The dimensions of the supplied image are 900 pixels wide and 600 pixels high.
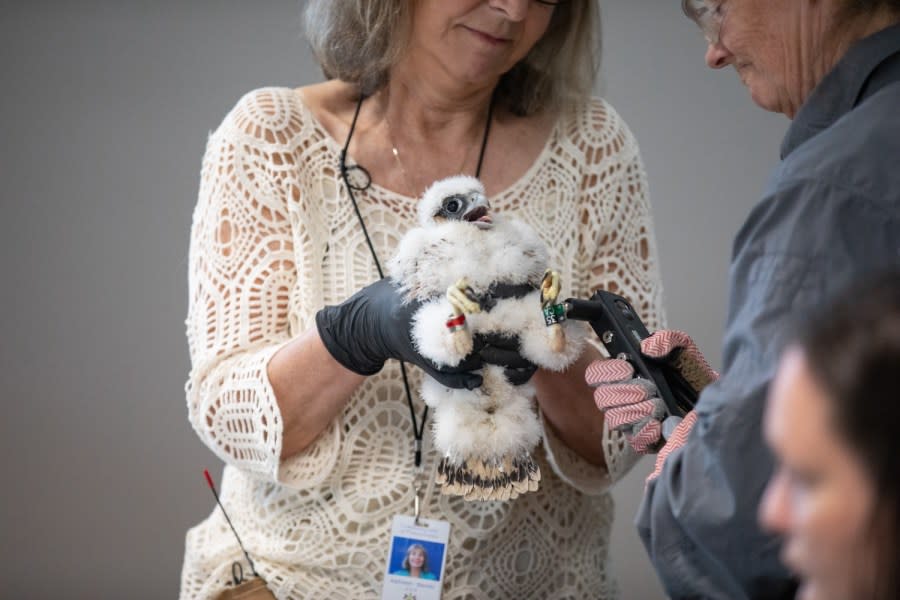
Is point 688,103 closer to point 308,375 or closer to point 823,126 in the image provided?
point 308,375

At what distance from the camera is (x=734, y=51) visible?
112cm

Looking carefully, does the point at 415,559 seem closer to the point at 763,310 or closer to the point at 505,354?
the point at 505,354

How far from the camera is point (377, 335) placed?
4.55 feet

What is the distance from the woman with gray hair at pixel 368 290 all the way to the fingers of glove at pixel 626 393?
10.3 inches

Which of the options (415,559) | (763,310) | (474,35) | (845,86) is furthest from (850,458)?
(474,35)

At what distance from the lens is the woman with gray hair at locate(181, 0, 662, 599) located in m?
1.54

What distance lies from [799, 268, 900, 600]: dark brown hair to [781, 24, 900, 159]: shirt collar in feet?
1.49

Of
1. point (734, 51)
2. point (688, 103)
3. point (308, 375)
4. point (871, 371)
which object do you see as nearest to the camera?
point (871, 371)

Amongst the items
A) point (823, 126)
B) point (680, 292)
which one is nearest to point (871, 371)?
point (823, 126)

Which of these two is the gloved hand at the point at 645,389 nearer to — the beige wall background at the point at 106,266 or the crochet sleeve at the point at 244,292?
the crochet sleeve at the point at 244,292

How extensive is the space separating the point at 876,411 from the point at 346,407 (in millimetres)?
1069

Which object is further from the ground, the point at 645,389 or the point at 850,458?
the point at 850,458

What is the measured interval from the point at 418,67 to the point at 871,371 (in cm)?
119

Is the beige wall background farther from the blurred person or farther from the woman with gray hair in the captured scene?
the blurred person
